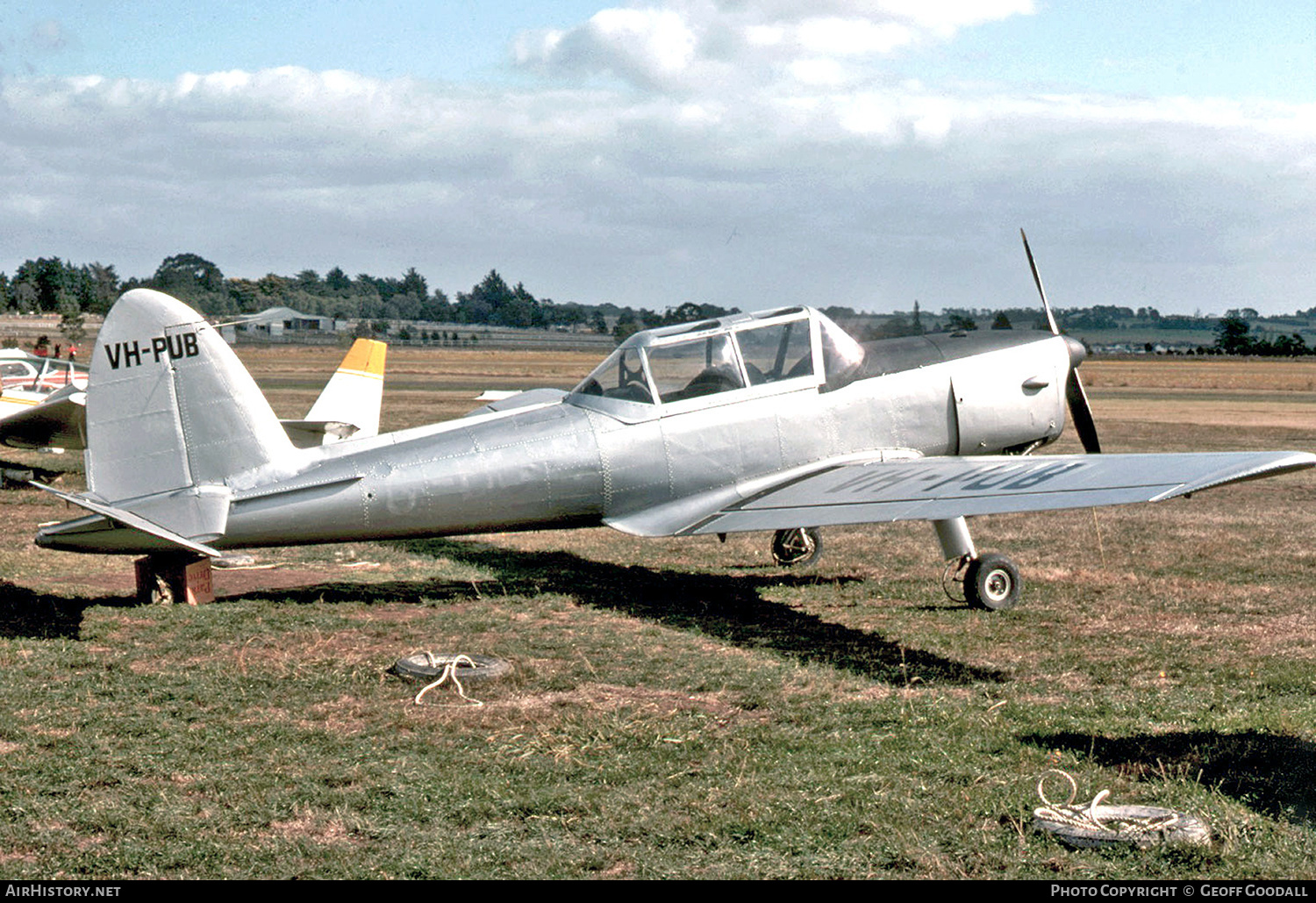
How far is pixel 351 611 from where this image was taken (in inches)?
367

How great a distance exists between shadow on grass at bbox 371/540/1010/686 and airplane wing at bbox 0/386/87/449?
6675 millimetres

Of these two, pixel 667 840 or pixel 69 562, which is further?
pixel 69 562

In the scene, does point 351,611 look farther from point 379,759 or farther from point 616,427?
point 379,759

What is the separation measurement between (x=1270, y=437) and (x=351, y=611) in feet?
76.6

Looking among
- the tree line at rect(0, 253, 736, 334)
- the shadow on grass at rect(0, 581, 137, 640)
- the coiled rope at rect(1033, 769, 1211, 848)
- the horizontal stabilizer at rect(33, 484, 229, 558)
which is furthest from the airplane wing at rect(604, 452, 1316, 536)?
the tree line at rect(0, 253, 736, 334)

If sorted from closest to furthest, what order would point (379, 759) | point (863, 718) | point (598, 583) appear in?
point (379, 759)
point (863, 718)
point (598, 583)

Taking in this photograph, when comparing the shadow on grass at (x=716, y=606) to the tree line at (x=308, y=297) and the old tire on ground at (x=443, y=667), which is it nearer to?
the old tire on ground at (x=443, y=667)

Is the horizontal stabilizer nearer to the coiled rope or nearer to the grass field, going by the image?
the grass field

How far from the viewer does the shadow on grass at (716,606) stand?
7.73 meters

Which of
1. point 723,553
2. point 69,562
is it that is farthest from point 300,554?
point 723,553

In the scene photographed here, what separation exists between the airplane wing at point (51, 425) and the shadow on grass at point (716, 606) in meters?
6.67

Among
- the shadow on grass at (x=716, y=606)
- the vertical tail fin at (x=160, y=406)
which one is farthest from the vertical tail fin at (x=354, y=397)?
the vertical tail fin at (x=160, y=406)

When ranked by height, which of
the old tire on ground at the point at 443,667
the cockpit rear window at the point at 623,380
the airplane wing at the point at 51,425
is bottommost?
the old tire on ground at the point at 443,667

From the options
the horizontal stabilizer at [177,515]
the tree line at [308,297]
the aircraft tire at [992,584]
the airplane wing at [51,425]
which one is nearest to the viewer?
the horizontal stabilizer at [177,515]
